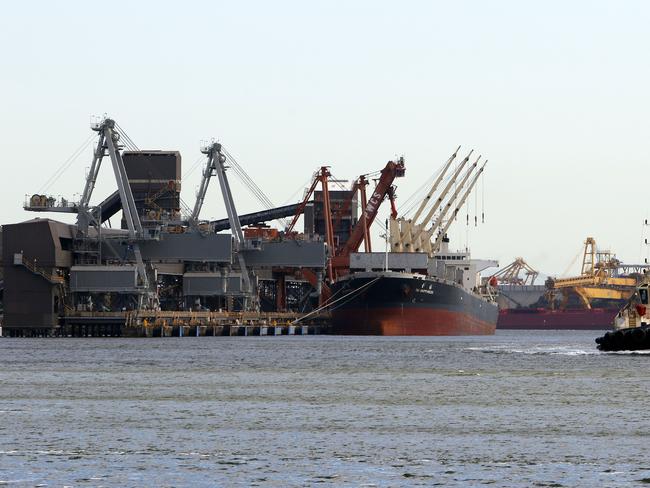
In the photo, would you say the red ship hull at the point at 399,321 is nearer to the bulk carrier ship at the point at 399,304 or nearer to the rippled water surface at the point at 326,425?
the bulk carrier ship at the point at 399,304

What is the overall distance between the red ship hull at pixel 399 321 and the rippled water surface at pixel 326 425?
88538 mm

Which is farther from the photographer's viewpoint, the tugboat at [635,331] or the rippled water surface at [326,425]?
the tugboat at [635,331]

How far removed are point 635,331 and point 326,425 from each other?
2186 inches

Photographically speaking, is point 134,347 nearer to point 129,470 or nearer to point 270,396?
point 270,396

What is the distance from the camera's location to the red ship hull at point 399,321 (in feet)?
586

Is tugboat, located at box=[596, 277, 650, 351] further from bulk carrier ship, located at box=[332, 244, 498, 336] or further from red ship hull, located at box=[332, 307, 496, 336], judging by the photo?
red ship hull, located at box=[332, 307, 496, 336]

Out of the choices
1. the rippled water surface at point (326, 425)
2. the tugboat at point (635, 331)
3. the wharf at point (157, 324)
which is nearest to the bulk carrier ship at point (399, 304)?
the wharf at point (157, 324)

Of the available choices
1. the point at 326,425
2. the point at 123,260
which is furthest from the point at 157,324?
the point at 326,425

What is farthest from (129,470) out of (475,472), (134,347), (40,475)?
(134,347)

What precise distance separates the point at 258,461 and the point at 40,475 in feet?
20.0

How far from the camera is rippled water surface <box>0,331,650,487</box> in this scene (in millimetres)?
38500

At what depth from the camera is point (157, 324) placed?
172 m

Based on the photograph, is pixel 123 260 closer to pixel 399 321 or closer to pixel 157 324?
pixel 157 324

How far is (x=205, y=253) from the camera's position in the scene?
177 metres
